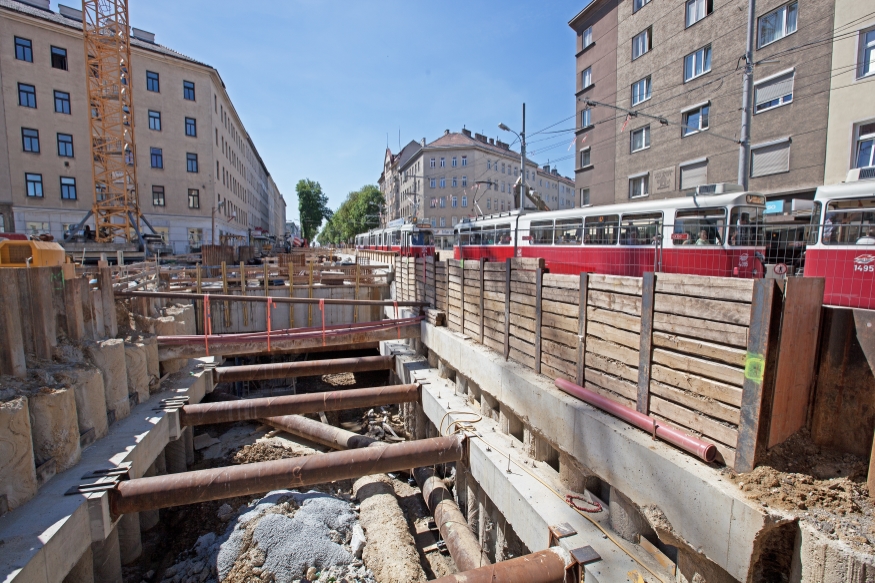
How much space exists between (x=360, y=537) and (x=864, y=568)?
534 centimetres

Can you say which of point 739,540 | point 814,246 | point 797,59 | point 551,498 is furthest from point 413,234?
point 739,540

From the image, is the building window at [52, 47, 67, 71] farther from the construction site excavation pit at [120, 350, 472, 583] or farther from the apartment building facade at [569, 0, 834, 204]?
the construction site excavation pit at [120, 350, 472, 583]

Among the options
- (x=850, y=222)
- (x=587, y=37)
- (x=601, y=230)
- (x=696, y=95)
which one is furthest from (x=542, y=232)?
(x=587, y=37)

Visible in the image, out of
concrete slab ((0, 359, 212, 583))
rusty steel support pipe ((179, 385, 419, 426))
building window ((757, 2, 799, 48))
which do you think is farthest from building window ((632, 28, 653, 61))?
concrete slab ((0, 359, 212, 583))

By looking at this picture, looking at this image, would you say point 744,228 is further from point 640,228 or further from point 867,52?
point 867,52

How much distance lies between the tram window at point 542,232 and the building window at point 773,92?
971 centimetres

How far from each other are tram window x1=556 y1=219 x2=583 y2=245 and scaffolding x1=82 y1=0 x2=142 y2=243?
2720 cm

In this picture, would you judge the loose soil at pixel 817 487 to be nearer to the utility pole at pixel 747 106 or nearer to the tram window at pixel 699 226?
the tram window at pixel 699 226

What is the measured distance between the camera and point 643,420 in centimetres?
414

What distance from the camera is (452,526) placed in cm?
634

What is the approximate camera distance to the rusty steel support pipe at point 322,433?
28.0 ft

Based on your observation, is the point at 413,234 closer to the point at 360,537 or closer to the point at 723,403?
the point at 360,537

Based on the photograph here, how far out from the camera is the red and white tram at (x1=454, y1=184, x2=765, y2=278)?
963 centimetres

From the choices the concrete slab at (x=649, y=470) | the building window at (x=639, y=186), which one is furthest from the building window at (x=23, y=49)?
the concrete slab at (x=649, y=470)
